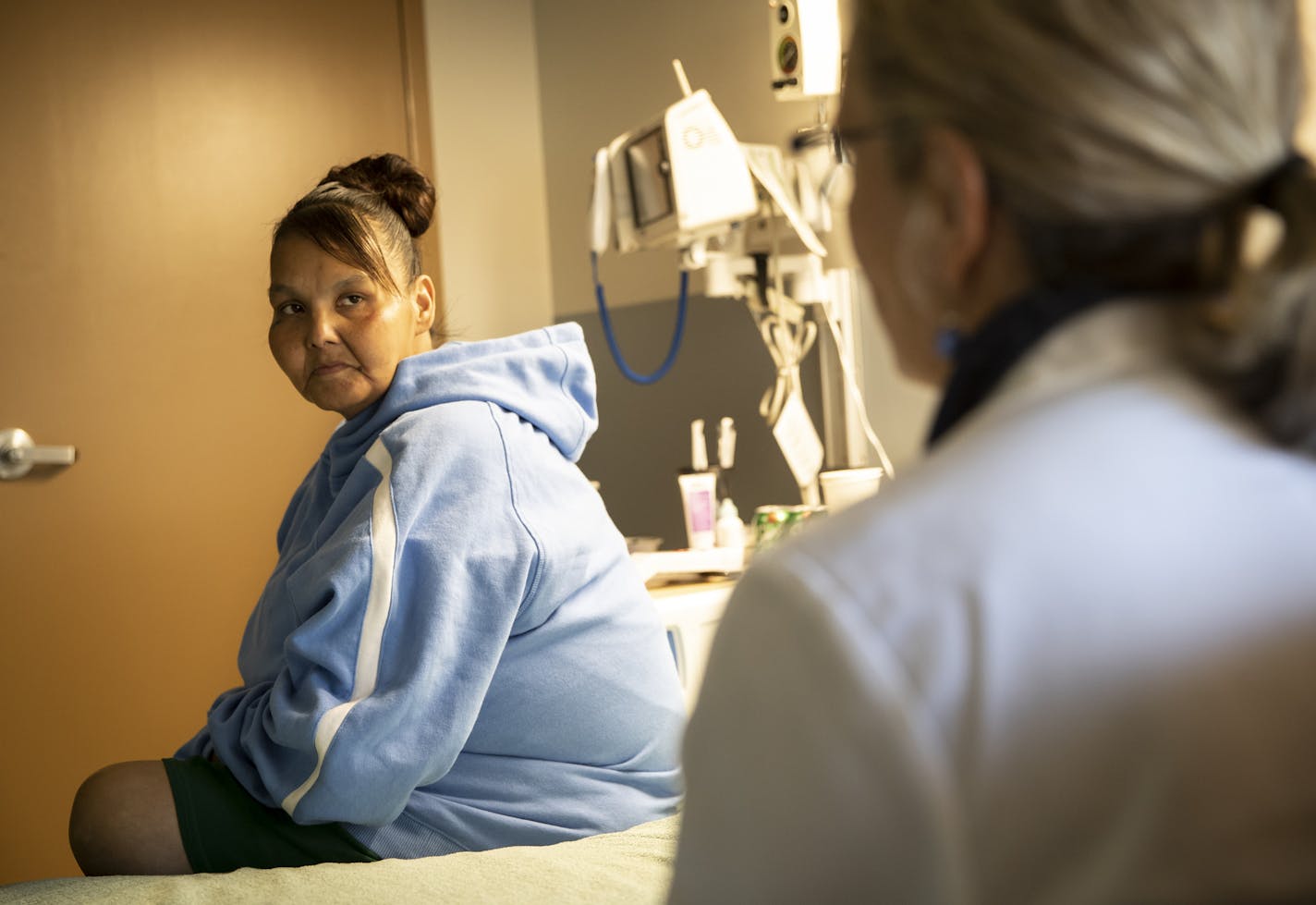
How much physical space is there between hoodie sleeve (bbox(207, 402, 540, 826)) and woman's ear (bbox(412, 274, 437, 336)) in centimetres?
37

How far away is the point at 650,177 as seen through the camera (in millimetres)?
2113

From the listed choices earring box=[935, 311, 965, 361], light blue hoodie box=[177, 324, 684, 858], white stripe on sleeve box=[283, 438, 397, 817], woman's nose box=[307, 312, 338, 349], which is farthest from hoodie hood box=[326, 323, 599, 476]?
earring box=[935, 311, 965, 361]

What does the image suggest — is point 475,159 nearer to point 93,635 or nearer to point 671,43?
point 671,43

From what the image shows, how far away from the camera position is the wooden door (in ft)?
7.50

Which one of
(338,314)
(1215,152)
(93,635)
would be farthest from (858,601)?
(93,635)

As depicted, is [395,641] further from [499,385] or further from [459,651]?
[499,385]

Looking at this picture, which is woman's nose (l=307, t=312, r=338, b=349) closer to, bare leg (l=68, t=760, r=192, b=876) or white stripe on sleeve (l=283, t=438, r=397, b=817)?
white stripe on sleeve (l=283, t=438, r=397, b=817)

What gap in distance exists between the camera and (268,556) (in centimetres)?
257

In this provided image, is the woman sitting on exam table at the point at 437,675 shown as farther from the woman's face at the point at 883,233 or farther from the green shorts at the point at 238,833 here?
the woman's face at the point at 883,233

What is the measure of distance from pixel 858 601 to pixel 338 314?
1.23 m

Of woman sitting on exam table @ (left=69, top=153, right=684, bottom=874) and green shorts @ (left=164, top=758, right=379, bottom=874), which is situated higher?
woman sitting on exam table @ (left=69, top=153, right=684, bottom=874)

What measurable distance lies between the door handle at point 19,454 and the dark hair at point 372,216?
3.12 feet

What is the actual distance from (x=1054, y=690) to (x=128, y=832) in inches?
45.4

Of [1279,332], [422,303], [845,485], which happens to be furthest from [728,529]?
[1279,332]
